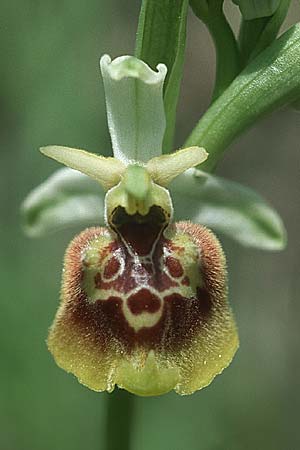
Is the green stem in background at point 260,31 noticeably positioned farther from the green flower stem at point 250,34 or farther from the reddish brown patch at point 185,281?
the reddish brown patch at point 185,281

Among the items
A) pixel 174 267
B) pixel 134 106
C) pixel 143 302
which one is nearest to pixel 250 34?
pixel 134 106

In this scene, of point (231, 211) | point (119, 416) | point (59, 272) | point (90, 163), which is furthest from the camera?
point (59, 272)

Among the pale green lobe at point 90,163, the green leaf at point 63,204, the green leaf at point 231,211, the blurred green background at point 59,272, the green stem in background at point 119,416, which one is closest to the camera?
the pale green lobe at point 90,163

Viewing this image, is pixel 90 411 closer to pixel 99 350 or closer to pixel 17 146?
pixel 17 146

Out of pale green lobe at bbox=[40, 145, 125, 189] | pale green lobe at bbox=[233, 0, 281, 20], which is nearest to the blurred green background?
pale green lobe at bbox=[40, 145, 125, 189]

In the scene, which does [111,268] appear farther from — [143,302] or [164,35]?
[164,35]

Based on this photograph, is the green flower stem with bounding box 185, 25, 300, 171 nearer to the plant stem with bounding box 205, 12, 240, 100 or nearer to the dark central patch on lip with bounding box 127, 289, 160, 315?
the plant stem with bounding box 205, 12, 240, 100

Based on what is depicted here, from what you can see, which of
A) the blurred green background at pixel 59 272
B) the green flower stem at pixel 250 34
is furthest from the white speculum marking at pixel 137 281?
the blurred green background at pixel 59 272

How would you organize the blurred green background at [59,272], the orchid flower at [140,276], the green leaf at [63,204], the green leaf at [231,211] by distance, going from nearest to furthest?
the orchid flower at [140,276]
the green leaf at [231,211]
the green leaf at [63,204]
the blurred green background at [59,272]
